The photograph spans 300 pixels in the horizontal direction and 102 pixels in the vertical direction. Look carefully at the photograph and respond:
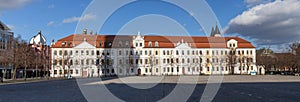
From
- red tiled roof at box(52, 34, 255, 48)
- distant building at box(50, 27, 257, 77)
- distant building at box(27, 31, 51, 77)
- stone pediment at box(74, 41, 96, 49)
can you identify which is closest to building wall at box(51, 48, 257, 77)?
distant building at box(50, 27, 257, 77)

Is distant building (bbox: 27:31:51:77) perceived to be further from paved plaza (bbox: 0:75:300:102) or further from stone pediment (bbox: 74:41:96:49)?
paved plaza (bbox: 0:75:300:102)

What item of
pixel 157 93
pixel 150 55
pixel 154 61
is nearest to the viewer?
pixel 157 93

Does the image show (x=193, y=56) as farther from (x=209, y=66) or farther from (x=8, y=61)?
(x=8, y=61)

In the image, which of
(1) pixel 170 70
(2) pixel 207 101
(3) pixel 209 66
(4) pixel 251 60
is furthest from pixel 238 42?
(2) pixel 207 101

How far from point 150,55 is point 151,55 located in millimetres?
355

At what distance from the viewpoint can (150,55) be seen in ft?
312

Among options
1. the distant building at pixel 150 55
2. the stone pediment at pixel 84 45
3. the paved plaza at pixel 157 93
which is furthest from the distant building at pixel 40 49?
the paved plaza at pixel 157 93

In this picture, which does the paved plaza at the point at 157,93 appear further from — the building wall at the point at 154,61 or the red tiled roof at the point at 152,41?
the red tiled roof at the point at 152,41

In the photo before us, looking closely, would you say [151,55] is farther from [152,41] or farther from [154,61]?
[152,41]

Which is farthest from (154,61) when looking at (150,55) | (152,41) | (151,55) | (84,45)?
(84,45)

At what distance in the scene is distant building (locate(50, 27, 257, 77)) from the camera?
3467 inches

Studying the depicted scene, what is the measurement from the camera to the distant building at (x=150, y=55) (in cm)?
8806

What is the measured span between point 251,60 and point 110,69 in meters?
49.0

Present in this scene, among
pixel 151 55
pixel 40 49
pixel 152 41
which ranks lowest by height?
pixel 151 55
